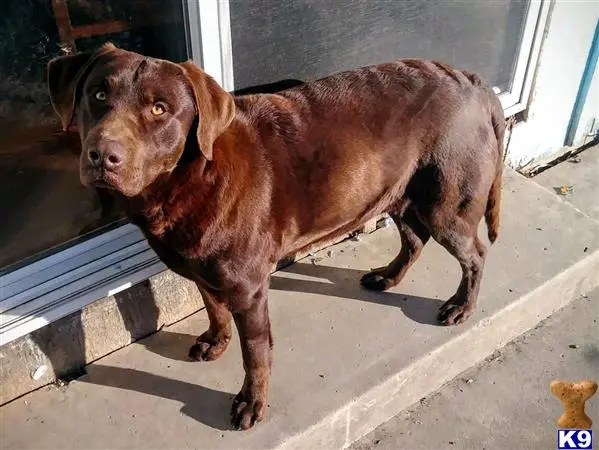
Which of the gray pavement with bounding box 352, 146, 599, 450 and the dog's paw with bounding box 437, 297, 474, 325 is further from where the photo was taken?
the dog's paw with bounding box 437, 297, 474, 325

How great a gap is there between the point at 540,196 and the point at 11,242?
2875 mm

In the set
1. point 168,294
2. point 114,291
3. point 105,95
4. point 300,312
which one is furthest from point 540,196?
point 105,95

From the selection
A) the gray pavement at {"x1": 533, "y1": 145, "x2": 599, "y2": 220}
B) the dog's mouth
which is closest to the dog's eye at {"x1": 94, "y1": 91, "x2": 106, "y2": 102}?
the dog's mouth

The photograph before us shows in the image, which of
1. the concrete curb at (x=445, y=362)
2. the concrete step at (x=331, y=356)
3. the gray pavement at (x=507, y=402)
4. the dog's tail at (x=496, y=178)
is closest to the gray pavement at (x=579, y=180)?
the concrete step at (x=331, y=356)

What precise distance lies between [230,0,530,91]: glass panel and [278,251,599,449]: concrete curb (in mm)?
1325

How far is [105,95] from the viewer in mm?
2172

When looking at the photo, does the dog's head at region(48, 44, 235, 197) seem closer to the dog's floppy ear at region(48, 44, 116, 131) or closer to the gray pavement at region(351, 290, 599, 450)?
the dog's floppy ear at region(48, 44, 116, 131)

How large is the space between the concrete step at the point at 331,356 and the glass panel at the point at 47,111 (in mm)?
631

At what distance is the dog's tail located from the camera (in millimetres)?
2963

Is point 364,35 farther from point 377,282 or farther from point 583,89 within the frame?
point 583,89

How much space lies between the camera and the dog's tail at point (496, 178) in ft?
9.72

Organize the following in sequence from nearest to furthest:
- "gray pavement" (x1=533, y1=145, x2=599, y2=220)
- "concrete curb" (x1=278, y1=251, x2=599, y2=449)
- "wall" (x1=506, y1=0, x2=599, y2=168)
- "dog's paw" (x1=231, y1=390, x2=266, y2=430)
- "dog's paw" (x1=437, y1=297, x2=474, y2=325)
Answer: "dog's paw" (x1=231, y1=390, x2=266, y2=430) → "concrete curb" (x1=278, y1=251, x2=599, y2=449) → "dog's paw" (x1=437, y1=297, x2=474, y2=325) → "wall" (x1=506, y1=0, x2=599, y2=168) → "gray pavement" (x1=533, y1=145, x2=599, y2=220)

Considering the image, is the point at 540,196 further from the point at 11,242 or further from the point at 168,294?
the point at 11,242

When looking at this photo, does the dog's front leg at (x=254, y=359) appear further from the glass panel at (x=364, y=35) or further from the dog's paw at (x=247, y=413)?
the glass panel at (x=364, y=35)
